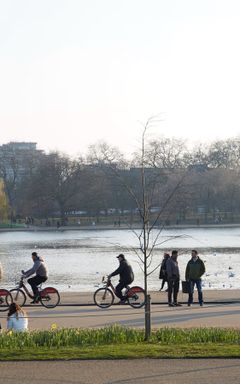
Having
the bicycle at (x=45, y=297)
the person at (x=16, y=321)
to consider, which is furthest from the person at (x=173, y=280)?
the person at (x=16, y=321)

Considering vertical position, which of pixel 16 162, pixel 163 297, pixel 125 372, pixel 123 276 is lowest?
pixel 163 297

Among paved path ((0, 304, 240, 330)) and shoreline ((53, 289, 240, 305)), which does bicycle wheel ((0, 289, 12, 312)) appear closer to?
paved path ((0, 304, 240, 330))

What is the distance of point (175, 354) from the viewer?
12.7 m

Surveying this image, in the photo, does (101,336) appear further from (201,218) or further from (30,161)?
(30,161)

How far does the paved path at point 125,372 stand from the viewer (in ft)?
36.1

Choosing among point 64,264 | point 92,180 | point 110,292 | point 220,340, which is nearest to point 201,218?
point 92,180

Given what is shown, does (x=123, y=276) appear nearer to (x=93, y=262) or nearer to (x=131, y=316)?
(x=131, y=316)

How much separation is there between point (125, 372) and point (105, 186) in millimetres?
104434

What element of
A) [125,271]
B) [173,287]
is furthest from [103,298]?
[173,287]

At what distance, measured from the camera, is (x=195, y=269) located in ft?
76.9

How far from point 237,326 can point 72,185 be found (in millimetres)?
96790

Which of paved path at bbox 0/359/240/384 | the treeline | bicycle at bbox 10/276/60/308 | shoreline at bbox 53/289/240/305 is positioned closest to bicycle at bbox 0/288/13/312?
bicycle at bbox 10/276/60/308

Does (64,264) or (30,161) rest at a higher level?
(30,161)

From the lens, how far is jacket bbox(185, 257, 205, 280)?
2331 cm
